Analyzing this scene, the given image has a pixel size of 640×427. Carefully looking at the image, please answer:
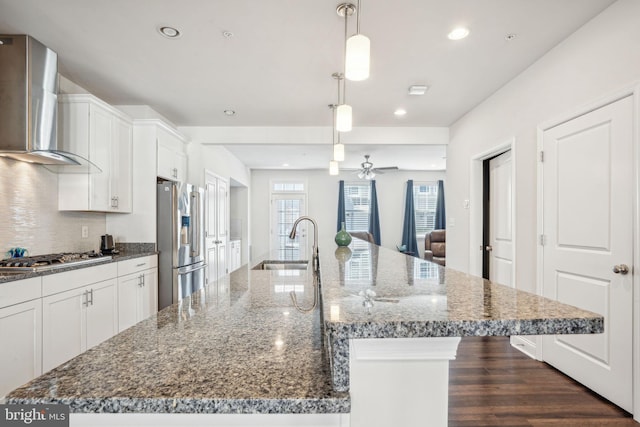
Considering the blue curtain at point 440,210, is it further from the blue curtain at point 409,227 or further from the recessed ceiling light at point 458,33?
the recessed ceiling light at point 458,33

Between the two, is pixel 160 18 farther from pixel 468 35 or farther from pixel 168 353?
pixel 168 353

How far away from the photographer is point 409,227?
862 centimetres

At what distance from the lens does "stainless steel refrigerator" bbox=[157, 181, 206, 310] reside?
12.6 ft

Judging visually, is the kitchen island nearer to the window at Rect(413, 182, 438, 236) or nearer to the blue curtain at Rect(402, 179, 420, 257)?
the blue curtain at Rect(402, 179, 420, 257)

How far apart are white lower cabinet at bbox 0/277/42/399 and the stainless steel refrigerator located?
1.60 meters

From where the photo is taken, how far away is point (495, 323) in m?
0.62

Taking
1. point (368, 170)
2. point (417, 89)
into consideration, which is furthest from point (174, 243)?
point (368, 170)

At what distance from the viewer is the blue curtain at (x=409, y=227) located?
8570mm

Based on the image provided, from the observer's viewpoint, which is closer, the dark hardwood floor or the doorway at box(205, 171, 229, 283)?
the dark hardwood floor

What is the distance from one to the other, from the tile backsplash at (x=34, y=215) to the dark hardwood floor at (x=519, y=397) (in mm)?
3314

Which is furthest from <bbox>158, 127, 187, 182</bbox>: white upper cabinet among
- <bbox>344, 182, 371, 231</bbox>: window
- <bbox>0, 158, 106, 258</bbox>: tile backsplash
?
<bbox>344, 182, 371, 231</bbox>: window

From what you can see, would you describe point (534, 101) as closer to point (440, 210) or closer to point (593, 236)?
point (593, 236)

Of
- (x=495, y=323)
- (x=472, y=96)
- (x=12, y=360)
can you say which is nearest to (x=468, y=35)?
(x=472, y=96)

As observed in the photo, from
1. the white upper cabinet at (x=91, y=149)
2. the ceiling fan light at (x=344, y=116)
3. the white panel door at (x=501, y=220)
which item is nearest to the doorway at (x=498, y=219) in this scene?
the white panel door at (x=501, y=220)
